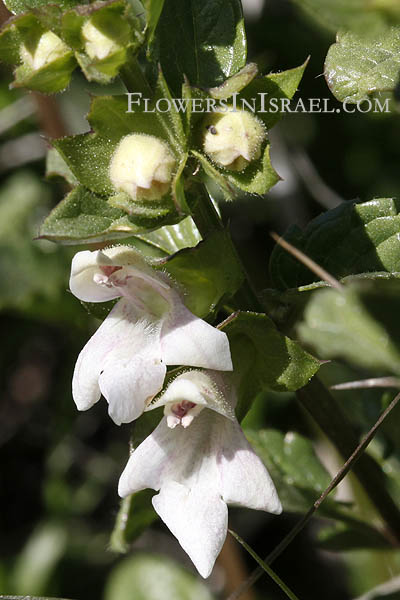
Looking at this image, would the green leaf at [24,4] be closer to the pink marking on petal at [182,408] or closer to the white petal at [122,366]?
the white petal at [122,366]

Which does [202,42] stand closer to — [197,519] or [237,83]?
[237,83]

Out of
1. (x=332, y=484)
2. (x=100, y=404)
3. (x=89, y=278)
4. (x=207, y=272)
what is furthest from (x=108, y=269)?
(x=100, y=404)

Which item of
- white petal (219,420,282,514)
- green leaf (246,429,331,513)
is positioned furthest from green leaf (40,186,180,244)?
green leaf (246,429,331,513)

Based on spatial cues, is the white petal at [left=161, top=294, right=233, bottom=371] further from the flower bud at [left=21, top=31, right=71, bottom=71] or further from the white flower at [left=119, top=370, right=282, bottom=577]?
the flower bud at [left=21, top=31, right=71, bottom=71]

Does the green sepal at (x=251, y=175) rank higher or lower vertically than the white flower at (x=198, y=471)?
higher

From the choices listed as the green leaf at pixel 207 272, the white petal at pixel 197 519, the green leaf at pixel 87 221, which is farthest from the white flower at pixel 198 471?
the green leaf at pixel 87 221

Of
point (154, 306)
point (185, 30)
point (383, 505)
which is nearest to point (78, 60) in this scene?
point (185, 30)
